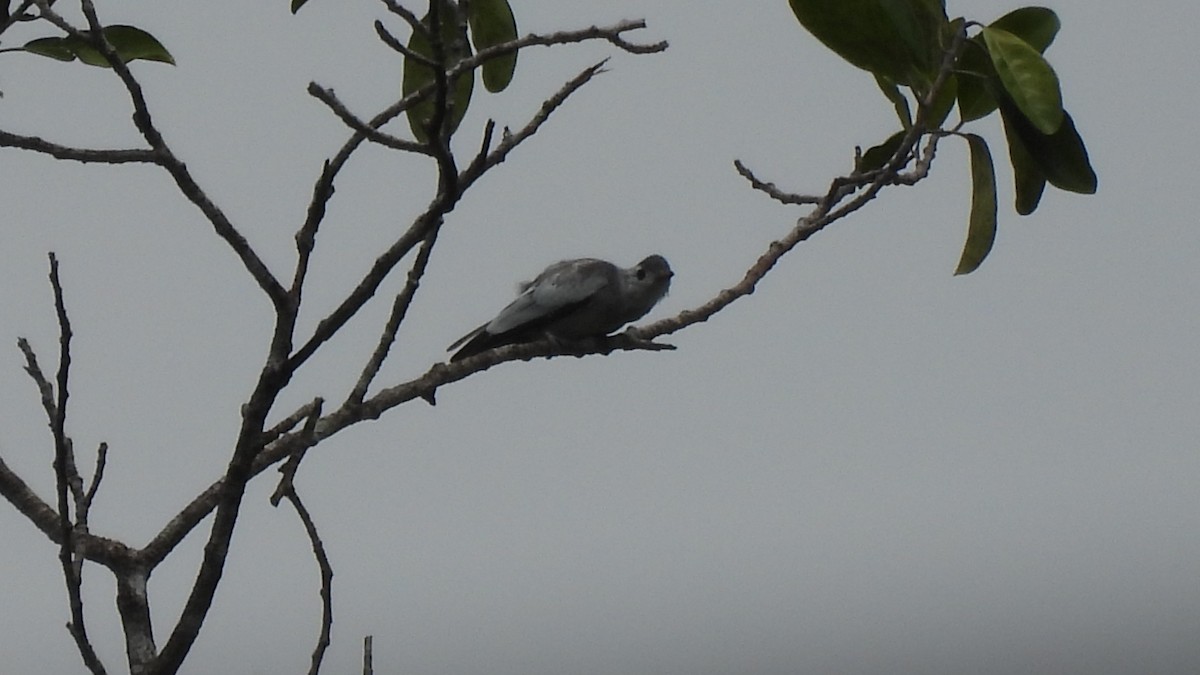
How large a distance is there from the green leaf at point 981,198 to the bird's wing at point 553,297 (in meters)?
2.11

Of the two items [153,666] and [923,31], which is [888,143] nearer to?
[923,31]

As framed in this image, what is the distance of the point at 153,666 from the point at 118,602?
7.2 inches

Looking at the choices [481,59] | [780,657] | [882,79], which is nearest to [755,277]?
[882,79]

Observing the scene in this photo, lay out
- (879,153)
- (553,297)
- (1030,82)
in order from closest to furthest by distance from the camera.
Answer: (1030,82) → (879,153) → (553,297)

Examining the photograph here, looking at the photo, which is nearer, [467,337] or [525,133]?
[525,133]

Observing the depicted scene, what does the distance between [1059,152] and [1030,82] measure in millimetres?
224

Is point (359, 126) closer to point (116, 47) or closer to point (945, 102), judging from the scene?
point (116, 47)

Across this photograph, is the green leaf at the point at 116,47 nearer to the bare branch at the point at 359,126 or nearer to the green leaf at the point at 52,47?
the green leaf at the point at 52,47

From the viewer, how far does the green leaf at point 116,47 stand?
1.97 metres

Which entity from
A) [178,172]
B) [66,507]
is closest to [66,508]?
[66,507]

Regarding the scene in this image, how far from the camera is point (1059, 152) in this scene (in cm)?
203

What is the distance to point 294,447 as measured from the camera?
1501 mm

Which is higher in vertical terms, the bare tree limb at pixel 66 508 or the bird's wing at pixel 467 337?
the bird's wing at pixel 467 337

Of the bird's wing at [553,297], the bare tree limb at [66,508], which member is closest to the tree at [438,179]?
the bare tree limb at [66,508]
